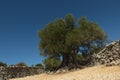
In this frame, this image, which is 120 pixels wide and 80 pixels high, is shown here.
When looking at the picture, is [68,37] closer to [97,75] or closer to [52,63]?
[52,63]

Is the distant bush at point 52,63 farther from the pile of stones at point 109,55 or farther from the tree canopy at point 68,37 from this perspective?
the pile of stones at point 109,55

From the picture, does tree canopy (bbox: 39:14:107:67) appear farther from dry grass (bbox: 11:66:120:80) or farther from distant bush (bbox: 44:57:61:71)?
dry grass (bbox: 11:66:120:80)

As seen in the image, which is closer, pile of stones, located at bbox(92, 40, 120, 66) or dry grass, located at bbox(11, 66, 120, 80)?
dry grass, located at bbox(11, 66, 120, 80)

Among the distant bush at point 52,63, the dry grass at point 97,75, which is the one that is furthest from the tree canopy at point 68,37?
the dry grass at point 97,75

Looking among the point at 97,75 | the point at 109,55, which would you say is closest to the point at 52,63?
the point at 109,55

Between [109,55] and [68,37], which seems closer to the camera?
[109,55]

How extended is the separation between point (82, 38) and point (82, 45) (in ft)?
6.12

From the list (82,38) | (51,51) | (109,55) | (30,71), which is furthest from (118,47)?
(30,71)

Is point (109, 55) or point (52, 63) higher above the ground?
point (52, 63)

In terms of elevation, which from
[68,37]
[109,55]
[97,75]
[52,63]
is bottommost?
[97,75]

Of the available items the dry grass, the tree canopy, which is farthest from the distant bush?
the dry grass

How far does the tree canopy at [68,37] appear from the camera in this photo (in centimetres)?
3375

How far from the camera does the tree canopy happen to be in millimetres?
33753

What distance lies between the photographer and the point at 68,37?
108 feet
